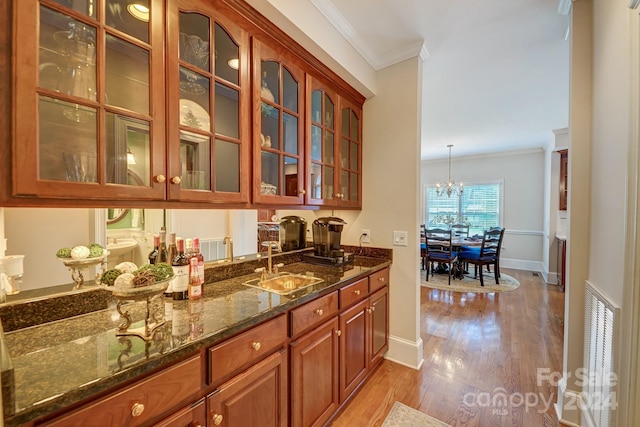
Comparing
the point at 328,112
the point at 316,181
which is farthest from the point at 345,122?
the point at 316,181

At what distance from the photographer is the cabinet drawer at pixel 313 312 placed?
4.39ft

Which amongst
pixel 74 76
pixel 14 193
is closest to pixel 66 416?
pixel 14 193

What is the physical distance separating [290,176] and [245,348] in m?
1.08

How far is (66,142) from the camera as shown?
2.93 feet

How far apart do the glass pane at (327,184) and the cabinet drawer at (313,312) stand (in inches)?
32.2

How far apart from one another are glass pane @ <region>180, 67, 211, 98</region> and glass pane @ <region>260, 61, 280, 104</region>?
37 cm

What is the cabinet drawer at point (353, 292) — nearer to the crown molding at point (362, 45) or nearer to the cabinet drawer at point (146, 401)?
the cabinet drawer at point (146, 401)

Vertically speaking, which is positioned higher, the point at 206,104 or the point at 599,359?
the point at 206,104

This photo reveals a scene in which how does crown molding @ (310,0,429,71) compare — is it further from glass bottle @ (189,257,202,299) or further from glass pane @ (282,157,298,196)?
glass bottle @ (189,257,202,299)

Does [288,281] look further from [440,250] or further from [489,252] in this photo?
[489,252]

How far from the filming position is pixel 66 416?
0.65 m

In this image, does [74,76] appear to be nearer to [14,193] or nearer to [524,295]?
[14,193]

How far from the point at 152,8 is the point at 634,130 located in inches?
82.1

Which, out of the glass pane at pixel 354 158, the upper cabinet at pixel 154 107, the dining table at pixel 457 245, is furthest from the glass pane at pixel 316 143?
the dining table at pixel 457 245
